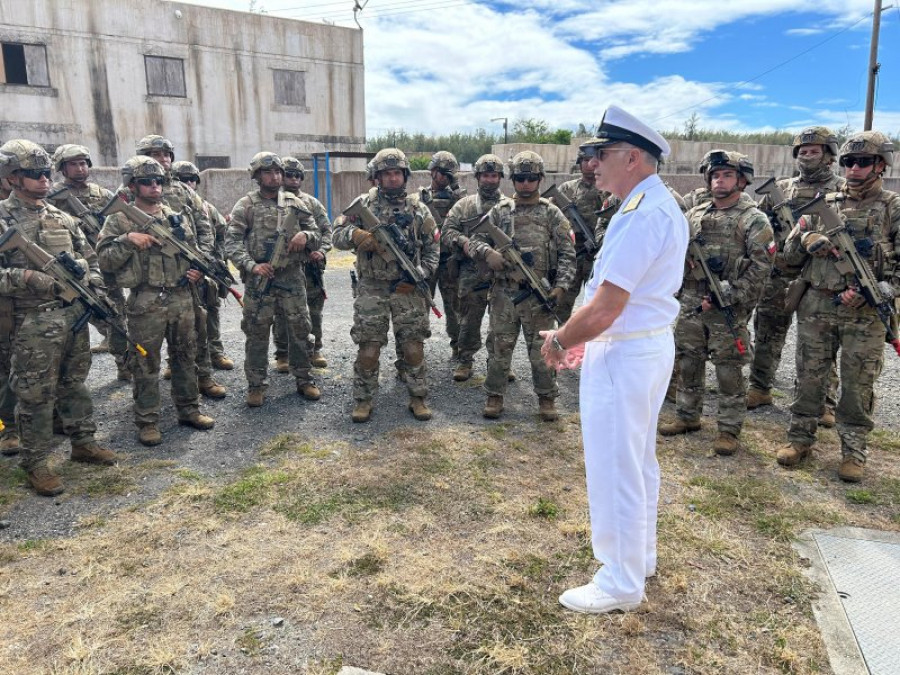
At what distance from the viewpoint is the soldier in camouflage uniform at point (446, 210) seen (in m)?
6.69

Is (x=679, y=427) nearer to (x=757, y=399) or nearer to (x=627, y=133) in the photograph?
(x=757, y=399)

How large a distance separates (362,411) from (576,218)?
10.4ft

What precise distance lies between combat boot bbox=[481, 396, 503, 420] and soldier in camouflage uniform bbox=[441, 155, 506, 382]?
47 centimetres

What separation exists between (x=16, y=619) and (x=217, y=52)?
22.6m

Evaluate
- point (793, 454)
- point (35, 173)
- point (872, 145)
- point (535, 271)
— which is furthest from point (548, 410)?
point (35, 173)

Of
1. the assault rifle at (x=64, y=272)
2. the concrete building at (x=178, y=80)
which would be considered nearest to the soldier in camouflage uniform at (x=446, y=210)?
the assault rifle at (x=64, y=272)

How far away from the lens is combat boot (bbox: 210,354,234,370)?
6.68 meters

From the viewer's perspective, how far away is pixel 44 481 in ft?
13.1

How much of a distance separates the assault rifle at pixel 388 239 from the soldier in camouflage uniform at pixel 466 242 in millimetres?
599

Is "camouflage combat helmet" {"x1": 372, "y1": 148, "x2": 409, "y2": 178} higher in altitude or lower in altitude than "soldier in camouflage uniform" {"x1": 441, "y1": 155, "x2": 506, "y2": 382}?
higher

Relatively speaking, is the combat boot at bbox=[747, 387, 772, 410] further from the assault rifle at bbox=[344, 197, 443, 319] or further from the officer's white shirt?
the officer's white shirt

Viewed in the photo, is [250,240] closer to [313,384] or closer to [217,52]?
[313,384]

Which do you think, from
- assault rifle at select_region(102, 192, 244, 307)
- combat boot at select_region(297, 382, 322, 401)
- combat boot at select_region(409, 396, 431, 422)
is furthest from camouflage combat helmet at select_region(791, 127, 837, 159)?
assault rifle at select_region(102, 192, 244, 307)

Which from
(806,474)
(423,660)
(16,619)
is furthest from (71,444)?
(806,474)
